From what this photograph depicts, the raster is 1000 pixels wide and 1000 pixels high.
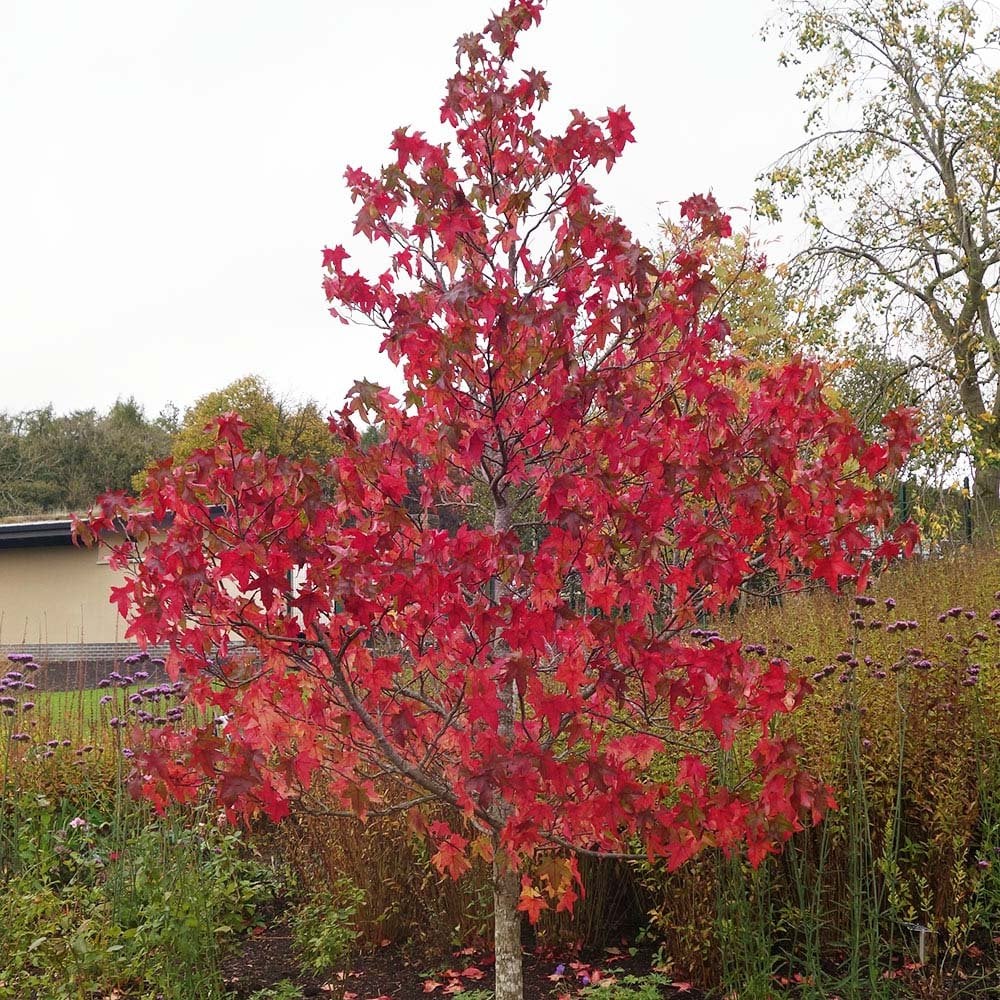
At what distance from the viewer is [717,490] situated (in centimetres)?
282

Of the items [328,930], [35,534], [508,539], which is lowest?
[328,930]

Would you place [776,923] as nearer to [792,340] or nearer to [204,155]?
[204,155]

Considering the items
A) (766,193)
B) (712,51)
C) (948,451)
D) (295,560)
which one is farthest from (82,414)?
(295,560)

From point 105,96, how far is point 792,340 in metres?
8.14

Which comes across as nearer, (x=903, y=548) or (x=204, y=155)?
(x=903, y=548)

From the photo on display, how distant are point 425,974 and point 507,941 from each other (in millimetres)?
1049

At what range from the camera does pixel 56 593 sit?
1977 cm

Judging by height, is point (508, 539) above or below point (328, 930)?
above

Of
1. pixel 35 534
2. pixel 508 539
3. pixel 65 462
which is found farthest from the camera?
pixel 65 462

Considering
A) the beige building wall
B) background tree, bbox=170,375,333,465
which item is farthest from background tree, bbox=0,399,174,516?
the beige building wall

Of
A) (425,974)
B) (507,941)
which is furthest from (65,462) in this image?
(507,941)

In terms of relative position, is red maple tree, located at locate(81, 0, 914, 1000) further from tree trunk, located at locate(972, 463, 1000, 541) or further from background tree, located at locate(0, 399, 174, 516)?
background tree, located at locate(0, 399, 174, 516)

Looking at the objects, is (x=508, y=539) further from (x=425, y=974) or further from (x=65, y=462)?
(x=65, y=462)

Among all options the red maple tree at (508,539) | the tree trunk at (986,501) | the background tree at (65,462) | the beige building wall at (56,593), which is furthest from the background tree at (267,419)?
the red maple tree at (508,539)
